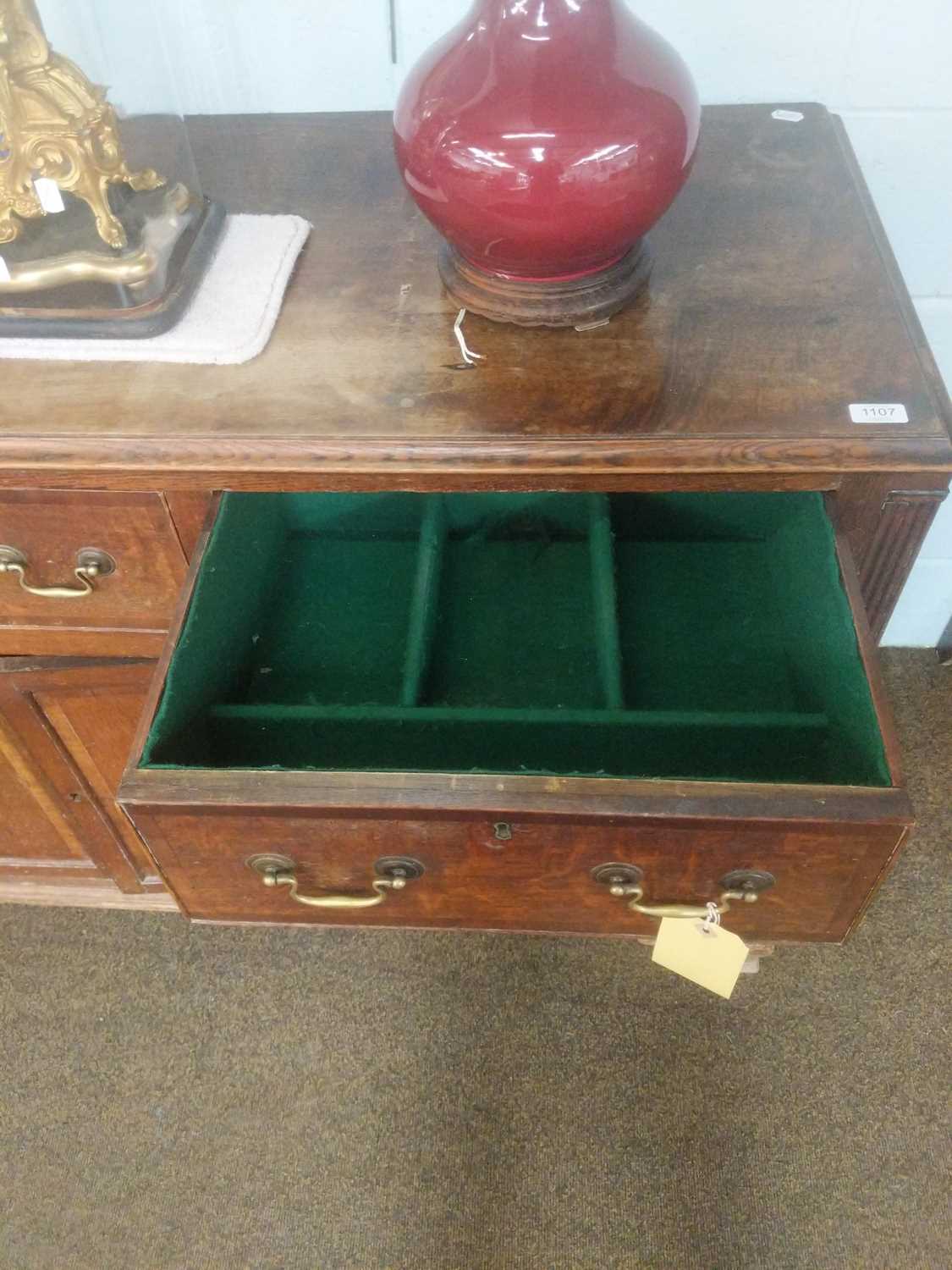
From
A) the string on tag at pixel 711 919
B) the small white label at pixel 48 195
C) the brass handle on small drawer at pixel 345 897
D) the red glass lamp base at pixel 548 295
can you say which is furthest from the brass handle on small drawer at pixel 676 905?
the small white label at pixel 48 195

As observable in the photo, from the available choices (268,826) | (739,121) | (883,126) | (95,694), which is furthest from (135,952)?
(883,126)

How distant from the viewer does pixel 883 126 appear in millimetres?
906

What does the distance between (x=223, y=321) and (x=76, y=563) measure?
21cm

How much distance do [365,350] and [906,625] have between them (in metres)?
1.01

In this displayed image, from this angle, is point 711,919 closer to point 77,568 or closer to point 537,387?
point 537,387

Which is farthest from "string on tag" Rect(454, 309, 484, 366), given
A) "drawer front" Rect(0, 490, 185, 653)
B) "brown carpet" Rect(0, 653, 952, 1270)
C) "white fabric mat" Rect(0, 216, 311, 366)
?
"brown carpet" Rect(0, 653, 952, 1270)

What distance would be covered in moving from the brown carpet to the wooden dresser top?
2.18ft

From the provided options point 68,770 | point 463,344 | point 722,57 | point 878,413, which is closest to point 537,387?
point 463,344

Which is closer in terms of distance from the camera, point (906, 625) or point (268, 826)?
point (268, 826)

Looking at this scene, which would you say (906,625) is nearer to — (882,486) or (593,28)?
(882,486)

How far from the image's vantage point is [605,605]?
2.65ft

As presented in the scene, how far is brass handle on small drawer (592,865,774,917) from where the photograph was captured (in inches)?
23.4

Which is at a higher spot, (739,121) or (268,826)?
(739,121)

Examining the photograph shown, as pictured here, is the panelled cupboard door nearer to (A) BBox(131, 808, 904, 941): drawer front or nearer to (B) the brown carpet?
(B) the brown carpet
